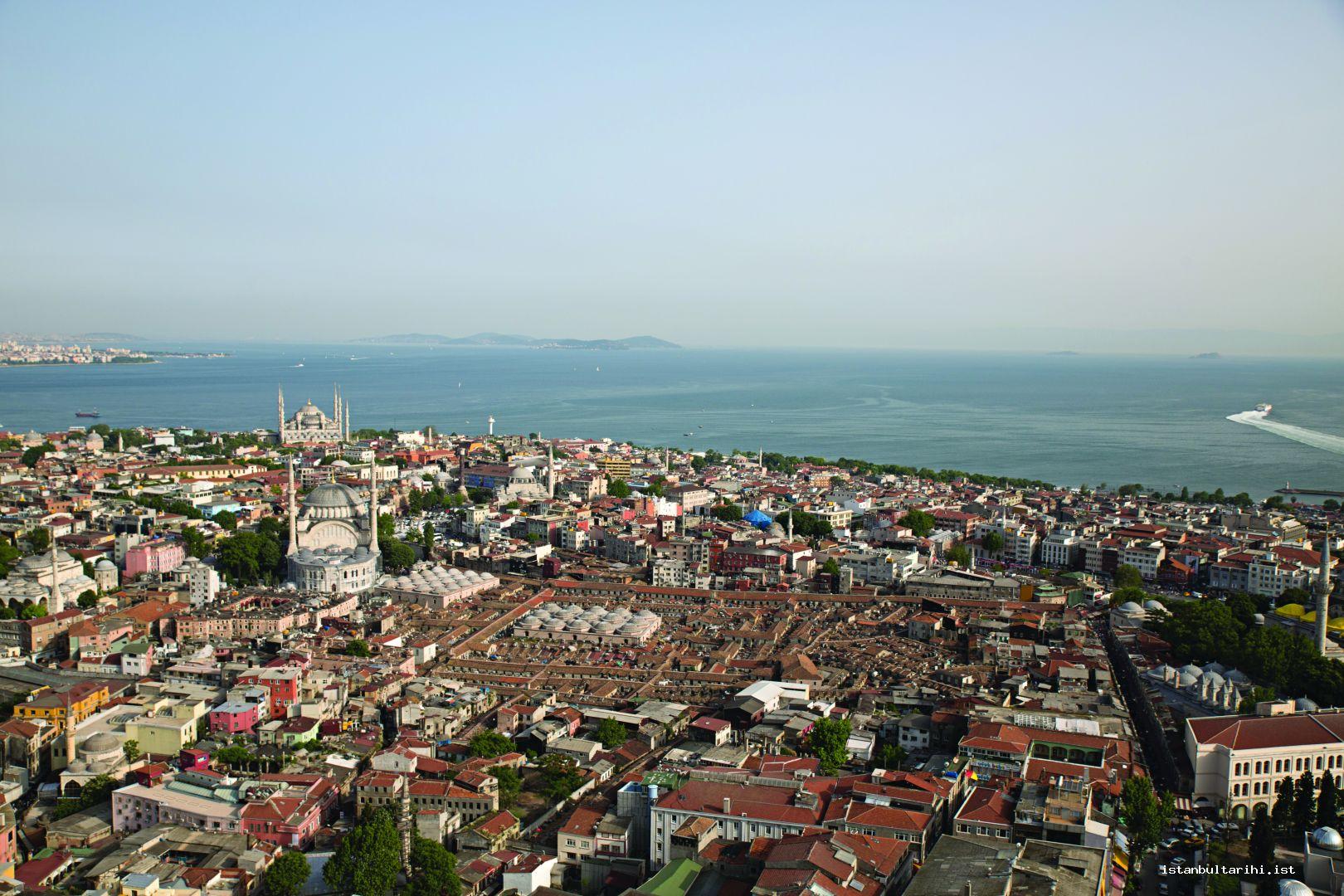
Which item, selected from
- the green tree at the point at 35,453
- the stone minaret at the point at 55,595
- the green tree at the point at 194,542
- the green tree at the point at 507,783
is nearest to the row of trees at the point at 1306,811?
the green tree at the point at 507,783

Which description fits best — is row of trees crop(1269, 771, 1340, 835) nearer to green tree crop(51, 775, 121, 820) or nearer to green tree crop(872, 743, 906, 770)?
green tree crop(872, 743, 906, 770)

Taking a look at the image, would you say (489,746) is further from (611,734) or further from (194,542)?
(194,542)

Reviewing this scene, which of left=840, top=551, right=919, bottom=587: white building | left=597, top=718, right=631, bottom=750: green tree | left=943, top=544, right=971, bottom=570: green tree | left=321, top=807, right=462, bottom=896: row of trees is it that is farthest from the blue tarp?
left=321, top=807, right=462, bottom=896: row of trees

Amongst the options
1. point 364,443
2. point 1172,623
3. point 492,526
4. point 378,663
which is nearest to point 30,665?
point 378,663

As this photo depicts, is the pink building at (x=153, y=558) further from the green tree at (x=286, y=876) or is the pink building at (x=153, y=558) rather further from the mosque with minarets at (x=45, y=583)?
the green tree at (x=286, y=876)

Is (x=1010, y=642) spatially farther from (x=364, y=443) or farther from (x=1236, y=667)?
(x=364, y=443)

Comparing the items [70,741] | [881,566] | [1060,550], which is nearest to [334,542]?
[70,741]
